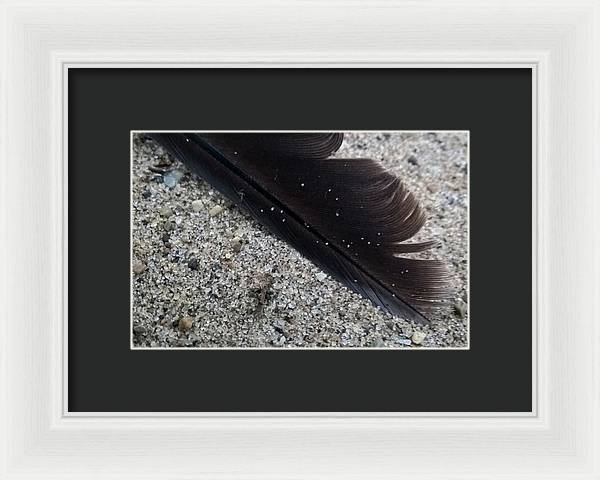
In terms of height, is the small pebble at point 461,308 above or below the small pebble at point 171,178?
below

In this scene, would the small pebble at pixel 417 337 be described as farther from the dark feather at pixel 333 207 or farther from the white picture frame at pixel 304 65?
the white picture frame at pixel 304 65

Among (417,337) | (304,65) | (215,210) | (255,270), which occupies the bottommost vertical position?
(417,337)

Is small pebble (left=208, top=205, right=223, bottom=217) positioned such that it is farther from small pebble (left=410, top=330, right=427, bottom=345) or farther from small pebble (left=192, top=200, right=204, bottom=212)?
small pebble (left=410, top=330, right=427, bottom=345)

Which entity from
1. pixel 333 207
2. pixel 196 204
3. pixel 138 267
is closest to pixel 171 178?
pixel 196 204

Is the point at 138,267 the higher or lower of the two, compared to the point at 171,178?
lower

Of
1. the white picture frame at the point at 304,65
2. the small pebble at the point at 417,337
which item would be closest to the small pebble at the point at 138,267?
the white picture frame at the point at 304,65

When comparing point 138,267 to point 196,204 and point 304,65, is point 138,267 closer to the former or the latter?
point 196,204

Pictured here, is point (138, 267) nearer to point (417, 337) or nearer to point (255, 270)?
point (255, 270)

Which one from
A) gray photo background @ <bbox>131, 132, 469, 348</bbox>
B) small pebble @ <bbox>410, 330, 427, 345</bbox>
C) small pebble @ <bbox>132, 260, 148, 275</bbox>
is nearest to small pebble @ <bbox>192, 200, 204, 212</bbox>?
gray photo background @ <bbox>131, 132, 469, 348</bbox>
